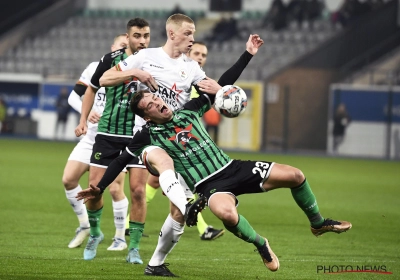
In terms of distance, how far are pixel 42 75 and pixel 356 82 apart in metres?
12.6

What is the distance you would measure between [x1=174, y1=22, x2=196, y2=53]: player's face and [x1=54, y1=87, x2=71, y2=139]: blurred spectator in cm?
2299

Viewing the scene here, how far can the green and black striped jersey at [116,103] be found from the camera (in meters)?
7.88

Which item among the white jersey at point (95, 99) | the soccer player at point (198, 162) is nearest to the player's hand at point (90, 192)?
the soccer player at point (198, 162)

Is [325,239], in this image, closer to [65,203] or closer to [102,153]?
[102,153]

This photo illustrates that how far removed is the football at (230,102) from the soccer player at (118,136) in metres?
1.30

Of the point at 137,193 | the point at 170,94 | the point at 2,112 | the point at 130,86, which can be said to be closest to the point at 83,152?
the point at 137,193

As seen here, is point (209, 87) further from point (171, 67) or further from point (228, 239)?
point (228, 239)

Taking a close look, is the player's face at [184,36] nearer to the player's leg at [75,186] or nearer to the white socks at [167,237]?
the white socks at [167,237]

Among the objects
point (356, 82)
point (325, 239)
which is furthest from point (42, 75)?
point (325, 239)

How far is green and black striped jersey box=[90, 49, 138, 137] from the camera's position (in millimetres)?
7875

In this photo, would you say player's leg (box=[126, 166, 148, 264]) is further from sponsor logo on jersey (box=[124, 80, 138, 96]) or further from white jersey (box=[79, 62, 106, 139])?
white jersey (box=[79, 62, 106, 139])

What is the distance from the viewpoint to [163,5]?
37562 millimetres

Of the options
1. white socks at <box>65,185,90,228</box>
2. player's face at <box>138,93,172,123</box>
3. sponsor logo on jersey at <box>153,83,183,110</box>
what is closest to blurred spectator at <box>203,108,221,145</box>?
white socks at <box>65,185,90,228</box>

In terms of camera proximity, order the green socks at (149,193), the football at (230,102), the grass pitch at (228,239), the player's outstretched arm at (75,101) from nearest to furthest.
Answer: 1. the football at (230,102)
2. the grass pitch at (228,239)
3. the player's outstretched arm at (75,101)
4. the green socks at (149,193)
